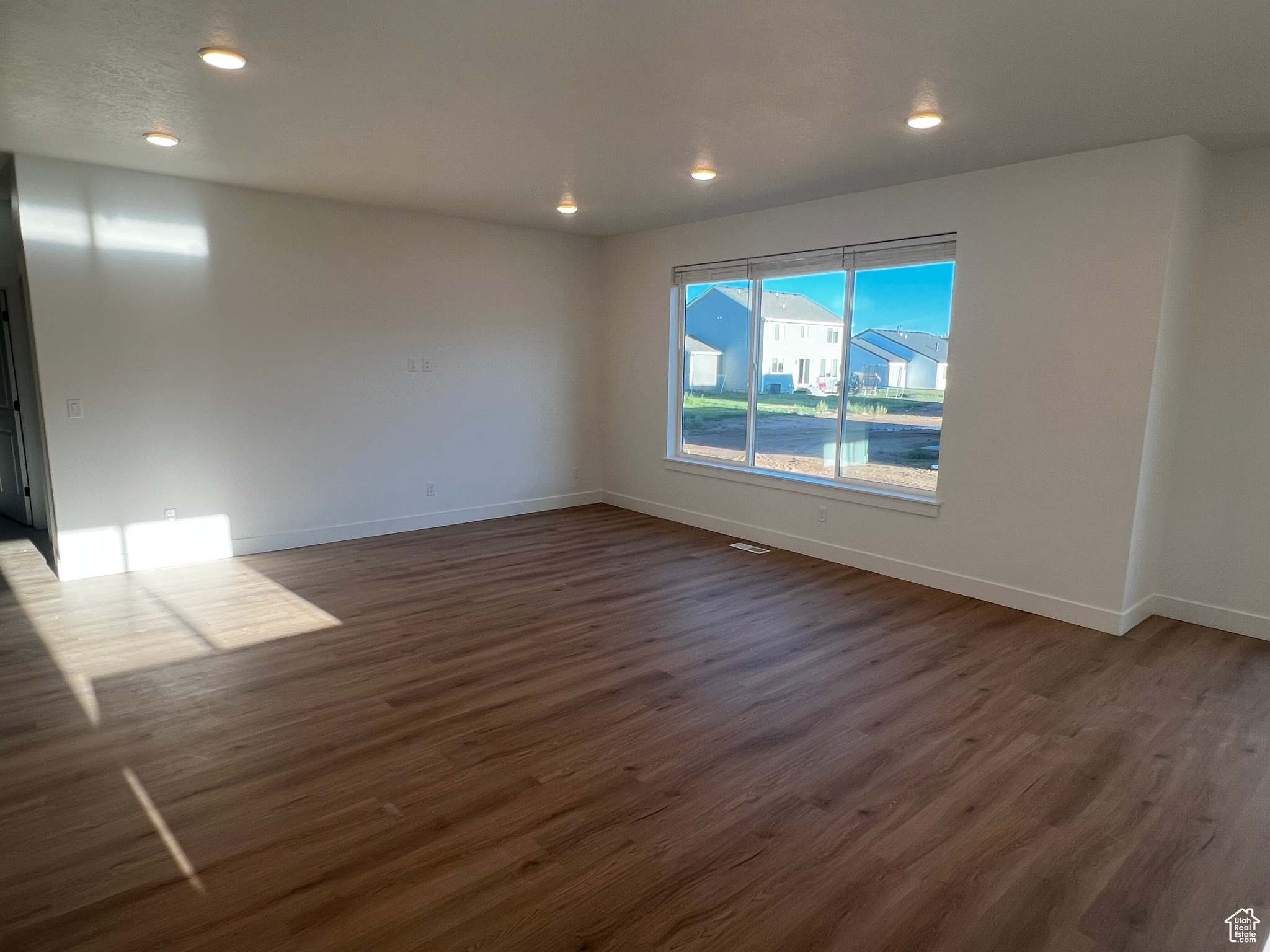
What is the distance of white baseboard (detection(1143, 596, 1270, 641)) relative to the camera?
390 cm

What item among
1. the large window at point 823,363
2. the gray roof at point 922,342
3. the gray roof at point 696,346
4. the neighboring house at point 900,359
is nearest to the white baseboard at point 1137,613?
the large window at point 823,363

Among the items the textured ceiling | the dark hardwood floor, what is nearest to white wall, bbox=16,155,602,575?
the textured ceiling

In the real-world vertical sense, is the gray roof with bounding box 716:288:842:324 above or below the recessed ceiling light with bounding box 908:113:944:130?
below

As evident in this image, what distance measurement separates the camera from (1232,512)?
3.93 metres

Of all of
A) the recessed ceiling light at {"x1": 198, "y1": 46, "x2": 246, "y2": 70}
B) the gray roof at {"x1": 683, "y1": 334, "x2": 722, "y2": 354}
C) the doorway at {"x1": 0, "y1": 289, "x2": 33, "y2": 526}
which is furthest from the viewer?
the gray roof at {"x1": 683, "y1": 334, "x2": 722, "y2": 354}

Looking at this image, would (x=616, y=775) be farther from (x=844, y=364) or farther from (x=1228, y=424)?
(x=1228, y=424)

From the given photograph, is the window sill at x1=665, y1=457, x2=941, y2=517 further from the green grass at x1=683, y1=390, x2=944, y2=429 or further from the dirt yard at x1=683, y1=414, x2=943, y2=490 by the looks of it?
the green grass at x1=683, y1=390, x2=944, y2=429

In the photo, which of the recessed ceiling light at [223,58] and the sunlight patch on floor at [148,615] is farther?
the sunlight patch on floor at [148,615]

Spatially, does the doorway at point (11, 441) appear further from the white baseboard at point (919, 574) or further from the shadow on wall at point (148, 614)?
the white baseboard at point (919, 574)

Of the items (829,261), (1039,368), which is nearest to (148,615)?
(829,261)

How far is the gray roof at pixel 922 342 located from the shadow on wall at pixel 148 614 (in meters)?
4.05

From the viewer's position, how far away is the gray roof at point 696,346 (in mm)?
6336

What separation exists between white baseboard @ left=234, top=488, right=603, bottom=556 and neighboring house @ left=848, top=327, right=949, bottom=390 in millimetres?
3207

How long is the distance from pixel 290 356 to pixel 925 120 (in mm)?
4561
